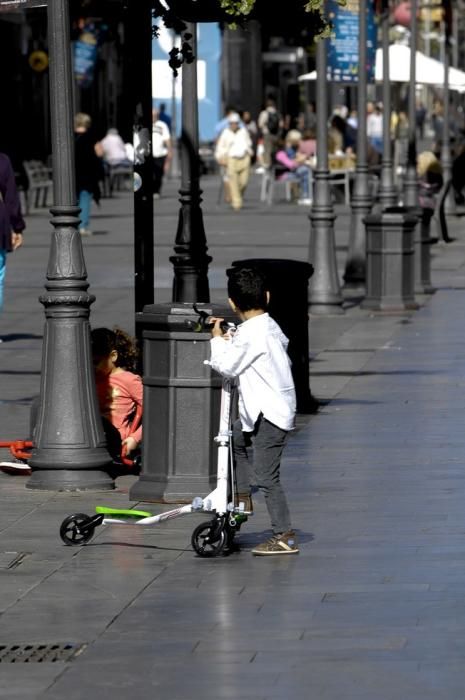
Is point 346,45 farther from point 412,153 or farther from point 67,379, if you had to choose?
point 67,379

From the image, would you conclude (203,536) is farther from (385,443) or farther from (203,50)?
(203,50)

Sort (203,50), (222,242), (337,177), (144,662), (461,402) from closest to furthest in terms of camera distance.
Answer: (144,662) → (461,402) → (222,242) → (337,177) → (203,50)

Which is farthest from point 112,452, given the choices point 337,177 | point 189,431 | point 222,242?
point 337,177

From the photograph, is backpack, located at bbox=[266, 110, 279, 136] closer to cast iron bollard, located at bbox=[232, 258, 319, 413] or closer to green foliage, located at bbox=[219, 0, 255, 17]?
cast iron bollard, located at bbox=[232, 258, 319, 413]

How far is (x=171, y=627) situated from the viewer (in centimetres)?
660

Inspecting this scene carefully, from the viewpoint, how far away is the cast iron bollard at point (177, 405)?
8.86 meters

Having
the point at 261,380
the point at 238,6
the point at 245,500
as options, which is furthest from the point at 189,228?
the point at 261,380

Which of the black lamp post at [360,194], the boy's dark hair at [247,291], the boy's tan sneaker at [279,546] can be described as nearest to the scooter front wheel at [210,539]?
the boy's tan sneaker at [279,546]

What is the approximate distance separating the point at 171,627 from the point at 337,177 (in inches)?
1333

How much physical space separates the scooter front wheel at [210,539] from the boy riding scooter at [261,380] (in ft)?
0.56

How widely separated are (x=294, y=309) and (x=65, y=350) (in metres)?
3.03

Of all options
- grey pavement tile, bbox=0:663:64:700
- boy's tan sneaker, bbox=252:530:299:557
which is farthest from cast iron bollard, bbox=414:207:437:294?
grey pavement tile, bbox=0:663:64:700

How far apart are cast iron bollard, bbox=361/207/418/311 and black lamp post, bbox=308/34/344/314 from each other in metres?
0.48

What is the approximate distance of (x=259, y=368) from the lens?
7.73m
